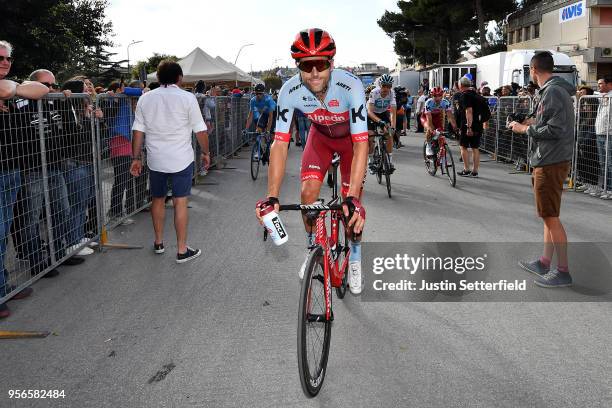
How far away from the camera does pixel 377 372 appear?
12.9 ft

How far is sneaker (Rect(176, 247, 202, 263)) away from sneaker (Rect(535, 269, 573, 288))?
360 cm

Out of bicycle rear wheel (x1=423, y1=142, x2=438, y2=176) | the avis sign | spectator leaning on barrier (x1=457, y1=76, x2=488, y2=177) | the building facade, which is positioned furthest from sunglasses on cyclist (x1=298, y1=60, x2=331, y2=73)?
the avis sign

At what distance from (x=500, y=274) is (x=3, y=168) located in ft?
15.3

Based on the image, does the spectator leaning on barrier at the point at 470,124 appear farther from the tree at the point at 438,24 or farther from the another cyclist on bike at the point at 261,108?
the tree at the point at 438,24

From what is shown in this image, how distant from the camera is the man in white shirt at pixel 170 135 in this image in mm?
6691

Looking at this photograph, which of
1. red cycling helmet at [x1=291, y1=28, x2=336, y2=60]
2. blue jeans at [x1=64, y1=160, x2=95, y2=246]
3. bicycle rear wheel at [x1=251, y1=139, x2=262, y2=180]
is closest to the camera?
red cycling helmet at [x1=291, y1=28, x2=336, y2=60]

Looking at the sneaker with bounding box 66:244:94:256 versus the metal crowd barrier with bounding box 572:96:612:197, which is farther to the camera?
the metal crowd barrier with bounding box 572:96:612:197

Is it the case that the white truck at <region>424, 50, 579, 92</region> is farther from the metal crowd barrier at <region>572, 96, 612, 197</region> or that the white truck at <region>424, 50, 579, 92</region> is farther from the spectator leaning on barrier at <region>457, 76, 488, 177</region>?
the metal crowd barrier at <region>572, 96, 612, 197</region>

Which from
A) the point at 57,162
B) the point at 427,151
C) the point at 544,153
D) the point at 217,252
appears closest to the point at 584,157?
the point at 427,151

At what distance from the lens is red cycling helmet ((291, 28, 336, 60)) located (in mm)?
4074

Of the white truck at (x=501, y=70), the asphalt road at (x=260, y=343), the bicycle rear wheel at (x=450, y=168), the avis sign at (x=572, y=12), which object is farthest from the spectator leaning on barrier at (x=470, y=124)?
the avis sign at (x=572, y=12)

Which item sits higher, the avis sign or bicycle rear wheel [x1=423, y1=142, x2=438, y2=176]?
the avis sign

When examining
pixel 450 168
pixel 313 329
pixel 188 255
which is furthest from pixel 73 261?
pixel 450 168

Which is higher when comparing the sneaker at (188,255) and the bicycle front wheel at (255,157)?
the bicycle front wheel at (255,157)
